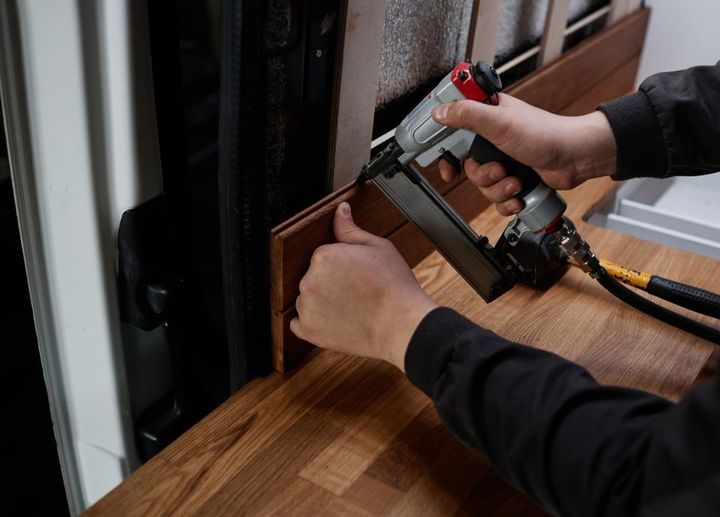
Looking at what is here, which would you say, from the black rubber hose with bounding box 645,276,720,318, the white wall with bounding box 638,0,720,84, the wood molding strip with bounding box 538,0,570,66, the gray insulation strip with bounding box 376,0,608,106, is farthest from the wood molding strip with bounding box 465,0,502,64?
the white wall with bounding box 638,0,720,84

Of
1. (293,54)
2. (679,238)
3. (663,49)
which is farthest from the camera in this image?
(663,49)

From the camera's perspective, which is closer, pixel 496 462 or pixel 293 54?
pixel 496 462

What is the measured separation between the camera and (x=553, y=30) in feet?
4.74

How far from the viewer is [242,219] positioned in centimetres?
89

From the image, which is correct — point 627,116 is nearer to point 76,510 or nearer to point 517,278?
point 517,278

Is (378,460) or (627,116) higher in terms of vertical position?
(627,116)

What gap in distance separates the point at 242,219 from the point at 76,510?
0.55 meters

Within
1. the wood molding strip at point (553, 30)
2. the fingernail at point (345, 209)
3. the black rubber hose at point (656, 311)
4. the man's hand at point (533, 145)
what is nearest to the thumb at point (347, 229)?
the fingernail at point (345, 209)

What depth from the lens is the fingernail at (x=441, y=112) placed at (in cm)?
88

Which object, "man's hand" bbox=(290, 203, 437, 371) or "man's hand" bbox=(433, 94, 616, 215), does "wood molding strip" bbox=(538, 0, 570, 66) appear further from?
"man's hand" bbox=(290, 203, 437, 371)

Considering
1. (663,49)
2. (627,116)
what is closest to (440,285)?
(627,116)

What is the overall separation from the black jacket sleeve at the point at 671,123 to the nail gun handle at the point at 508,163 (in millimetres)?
147

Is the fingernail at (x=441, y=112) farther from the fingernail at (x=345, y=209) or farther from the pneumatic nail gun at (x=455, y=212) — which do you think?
the fingernail at (x=345, y=209)

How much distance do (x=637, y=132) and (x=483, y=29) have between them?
1.04 ft
